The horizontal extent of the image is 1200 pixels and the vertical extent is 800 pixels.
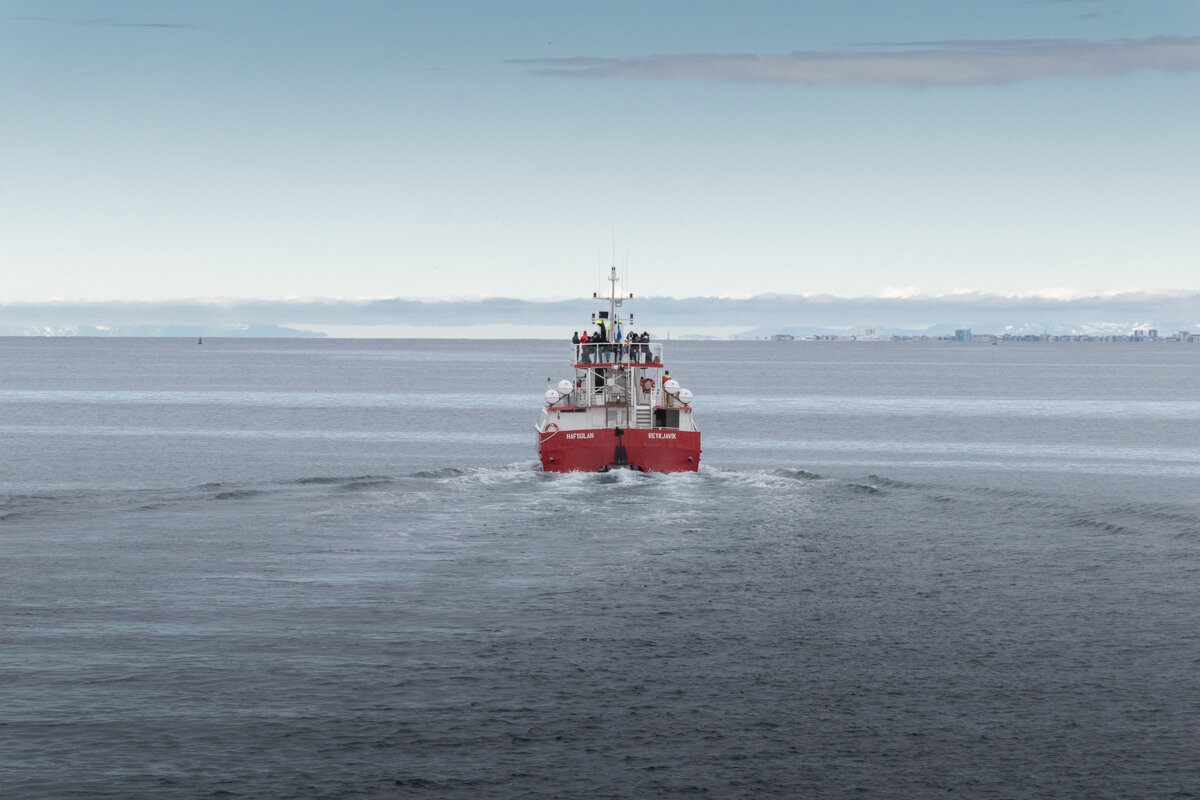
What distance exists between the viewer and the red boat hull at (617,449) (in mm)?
57594

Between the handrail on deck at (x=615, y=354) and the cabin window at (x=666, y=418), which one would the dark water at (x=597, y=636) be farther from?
the handrail on deck at (x=615, y=354)

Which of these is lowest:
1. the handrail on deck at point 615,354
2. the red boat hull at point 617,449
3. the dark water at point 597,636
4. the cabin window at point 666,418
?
the dark water at point 597,636

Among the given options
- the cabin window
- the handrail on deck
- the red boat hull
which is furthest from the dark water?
the handrail on deck

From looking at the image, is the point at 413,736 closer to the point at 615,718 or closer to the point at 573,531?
the point at 615,718

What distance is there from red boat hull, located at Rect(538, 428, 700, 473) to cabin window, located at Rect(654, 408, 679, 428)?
156 inches

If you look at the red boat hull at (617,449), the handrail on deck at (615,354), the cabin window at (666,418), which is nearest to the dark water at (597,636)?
the red boat hull at (617,449)

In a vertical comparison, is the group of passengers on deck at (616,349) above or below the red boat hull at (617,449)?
above

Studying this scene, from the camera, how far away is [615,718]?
24.0 m

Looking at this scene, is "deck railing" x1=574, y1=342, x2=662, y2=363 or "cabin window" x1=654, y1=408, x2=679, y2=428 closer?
"cabin window" x1=654, y1=408, x2=679, y2=428

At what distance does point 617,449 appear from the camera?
5759cm

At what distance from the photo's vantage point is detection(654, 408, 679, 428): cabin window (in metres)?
62.2

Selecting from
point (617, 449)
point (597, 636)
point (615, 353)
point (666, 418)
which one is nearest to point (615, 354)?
point (615, 353)

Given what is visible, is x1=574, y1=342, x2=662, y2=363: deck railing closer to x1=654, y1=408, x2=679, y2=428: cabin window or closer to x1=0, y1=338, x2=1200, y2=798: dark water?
x1=654, y1=408, x2=679, y2=428: cabin window

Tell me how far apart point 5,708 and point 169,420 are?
83.3m
